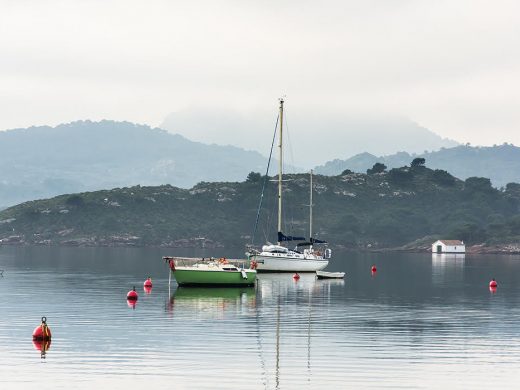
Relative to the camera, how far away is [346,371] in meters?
51.1

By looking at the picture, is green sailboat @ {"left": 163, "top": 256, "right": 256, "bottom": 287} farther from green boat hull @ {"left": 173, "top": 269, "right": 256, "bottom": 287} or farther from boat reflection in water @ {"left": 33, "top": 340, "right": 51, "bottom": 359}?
boat reflection in water @ {"left": 33, "top": 340, "right": 51, "bottom": 359}

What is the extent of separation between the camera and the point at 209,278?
10650 centimetres

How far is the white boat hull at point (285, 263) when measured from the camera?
457ft

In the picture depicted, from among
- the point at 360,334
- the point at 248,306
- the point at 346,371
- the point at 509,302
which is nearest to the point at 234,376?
the point at 346,371

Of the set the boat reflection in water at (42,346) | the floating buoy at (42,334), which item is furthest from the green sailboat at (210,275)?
the boat reflection in water at (42,346)

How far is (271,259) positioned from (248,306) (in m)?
50.9

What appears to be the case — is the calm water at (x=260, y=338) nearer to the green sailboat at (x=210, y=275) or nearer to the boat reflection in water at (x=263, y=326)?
the boat reflection in water at (x=263, y=326)

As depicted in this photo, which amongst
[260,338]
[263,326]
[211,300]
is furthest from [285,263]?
[260,338]

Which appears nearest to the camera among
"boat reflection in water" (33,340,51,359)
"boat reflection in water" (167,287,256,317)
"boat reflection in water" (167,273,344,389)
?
"boat reflection in water" (167,273,344,389)

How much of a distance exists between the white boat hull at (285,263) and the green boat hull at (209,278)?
3071 centimetres

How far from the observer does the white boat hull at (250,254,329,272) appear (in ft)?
457

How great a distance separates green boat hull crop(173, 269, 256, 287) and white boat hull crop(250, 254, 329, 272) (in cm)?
3071

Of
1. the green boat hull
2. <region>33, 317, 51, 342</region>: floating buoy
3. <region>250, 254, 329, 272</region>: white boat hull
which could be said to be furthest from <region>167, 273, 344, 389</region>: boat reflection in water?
<region>250, 254, 329, 272</region>: white boat hull

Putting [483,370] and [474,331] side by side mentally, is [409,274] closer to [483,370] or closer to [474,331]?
[474,331]
